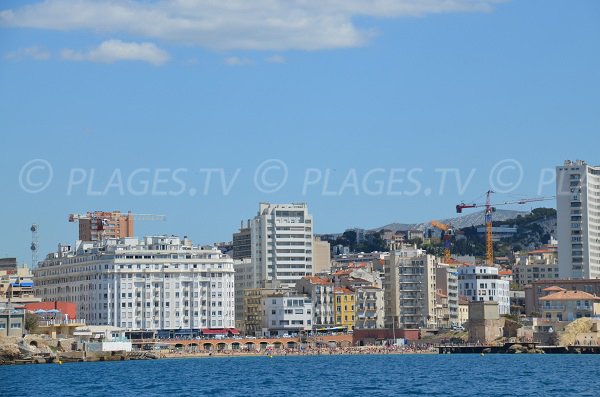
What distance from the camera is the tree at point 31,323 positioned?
14862 centimetres

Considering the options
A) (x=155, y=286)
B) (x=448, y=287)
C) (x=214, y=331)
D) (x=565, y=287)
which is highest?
(x=155, y=286)

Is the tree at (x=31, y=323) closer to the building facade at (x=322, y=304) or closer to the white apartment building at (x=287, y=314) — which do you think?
the white apartment building at (x=287, y=314)

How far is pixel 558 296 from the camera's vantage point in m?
171

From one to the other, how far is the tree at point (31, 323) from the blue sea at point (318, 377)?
13.7 metres

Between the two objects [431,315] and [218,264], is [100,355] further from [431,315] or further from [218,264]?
[431,315]

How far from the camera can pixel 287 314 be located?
17412 cm

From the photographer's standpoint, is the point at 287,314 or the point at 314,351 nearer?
the point at 314,351

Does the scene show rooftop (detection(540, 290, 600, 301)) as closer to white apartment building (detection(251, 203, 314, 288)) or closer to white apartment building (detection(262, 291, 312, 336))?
white apartment building (detection(262, 291, 312, 336))

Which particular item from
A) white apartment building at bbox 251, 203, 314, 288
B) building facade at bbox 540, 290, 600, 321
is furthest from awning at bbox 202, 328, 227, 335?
building facade at bbox 540, 290, 600, 321

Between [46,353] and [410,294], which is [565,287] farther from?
[46,353]

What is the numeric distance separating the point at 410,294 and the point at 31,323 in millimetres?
52046

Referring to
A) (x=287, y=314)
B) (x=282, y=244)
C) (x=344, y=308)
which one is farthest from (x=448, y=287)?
(x=287, y=314)

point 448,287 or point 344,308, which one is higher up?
point 448,287

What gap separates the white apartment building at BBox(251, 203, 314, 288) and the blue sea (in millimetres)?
49394
